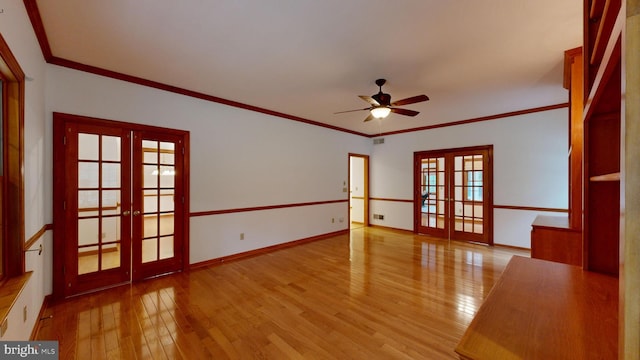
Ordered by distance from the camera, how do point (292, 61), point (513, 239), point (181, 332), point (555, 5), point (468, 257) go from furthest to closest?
point (513, 239), point (468, 257), point (292, 61), point (181, 332), point (555, 5)

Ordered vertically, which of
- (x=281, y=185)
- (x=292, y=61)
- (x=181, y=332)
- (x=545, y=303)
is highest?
(x=292, y=61)

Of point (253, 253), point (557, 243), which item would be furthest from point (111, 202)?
point (557, 243)

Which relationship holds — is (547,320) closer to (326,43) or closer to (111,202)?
(326,43)

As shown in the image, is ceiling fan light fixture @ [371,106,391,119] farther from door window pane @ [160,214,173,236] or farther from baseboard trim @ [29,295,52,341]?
baseboard trim @ [29,295,52,341]

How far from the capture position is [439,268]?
389 cm

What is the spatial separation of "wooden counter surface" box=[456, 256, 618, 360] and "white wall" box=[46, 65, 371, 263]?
3.83 meters

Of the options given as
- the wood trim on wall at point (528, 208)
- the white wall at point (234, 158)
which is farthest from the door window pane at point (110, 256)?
the wood trim on wall at point (528, 208)

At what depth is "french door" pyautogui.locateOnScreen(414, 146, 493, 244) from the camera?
5.32 m

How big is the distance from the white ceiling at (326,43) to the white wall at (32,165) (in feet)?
1.01

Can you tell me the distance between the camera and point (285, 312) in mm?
2648

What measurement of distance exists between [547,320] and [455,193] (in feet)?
17.1

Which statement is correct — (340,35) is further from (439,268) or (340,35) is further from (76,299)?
(76,299)

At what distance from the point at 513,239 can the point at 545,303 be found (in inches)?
190

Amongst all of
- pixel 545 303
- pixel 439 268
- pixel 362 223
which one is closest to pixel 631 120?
pixel 545 303
